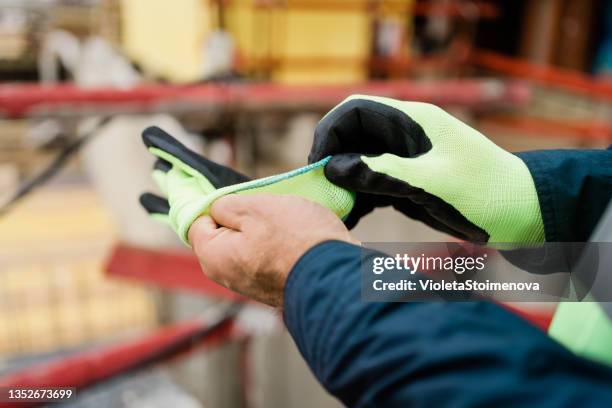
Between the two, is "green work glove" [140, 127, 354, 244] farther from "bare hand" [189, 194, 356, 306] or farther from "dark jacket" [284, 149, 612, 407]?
"dark jacket" [284, 149, 612, 407]

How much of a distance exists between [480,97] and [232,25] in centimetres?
157

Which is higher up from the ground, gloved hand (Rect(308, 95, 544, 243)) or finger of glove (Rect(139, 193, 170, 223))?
gloved hand (Rect(308, 95, 544, 243))

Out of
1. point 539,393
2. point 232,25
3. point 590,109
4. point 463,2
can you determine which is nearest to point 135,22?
point 232,25

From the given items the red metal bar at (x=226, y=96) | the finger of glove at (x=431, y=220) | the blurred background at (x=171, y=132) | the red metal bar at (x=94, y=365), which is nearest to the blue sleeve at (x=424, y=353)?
the finger of glove at (x=431, y=220)

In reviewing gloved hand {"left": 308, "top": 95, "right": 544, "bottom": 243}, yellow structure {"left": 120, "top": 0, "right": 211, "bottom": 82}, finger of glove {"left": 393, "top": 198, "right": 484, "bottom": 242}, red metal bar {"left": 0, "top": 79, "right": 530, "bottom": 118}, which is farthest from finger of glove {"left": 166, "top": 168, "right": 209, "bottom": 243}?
yellow structure {"left": 120, "top": 0, "right": 211, "bottom": 82}

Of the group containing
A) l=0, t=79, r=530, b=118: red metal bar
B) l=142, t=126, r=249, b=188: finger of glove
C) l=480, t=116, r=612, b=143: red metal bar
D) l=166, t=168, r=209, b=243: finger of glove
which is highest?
l=142, t=126, r=249, b=188: finger of glove

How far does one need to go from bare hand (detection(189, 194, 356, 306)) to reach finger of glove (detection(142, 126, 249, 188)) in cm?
11

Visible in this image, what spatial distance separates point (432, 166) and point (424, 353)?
267 mm

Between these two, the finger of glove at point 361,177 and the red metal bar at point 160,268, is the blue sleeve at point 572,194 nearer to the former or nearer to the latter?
the finger of glove at point 361,177

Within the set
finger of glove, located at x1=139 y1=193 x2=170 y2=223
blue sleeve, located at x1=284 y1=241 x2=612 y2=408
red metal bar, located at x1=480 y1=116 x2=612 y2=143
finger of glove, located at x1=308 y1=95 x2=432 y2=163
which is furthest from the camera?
red metal bar, located at x1=480 y1=116 x2=612 y2=143

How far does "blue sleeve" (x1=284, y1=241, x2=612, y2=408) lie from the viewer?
37 centimetres

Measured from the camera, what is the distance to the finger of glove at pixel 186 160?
26.9 inches

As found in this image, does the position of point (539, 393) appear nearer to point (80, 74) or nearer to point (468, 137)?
point (468, 137)

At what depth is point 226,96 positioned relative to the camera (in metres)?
1.88
